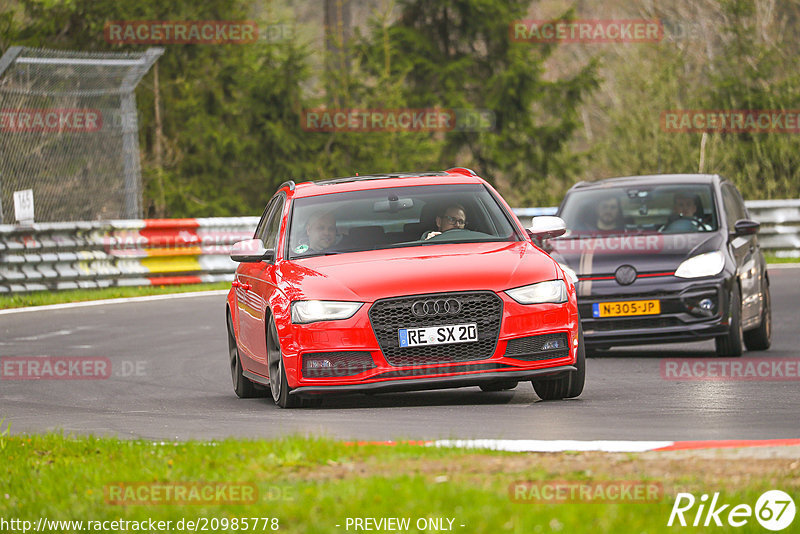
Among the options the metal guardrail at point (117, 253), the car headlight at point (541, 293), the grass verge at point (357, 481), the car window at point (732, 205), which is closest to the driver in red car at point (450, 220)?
the car headlight at point (541, 293)

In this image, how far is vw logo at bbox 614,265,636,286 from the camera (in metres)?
13.7

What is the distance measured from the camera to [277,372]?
10273 mm

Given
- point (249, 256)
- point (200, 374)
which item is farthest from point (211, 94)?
point (249, 256)

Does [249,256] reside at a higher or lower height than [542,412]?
higher

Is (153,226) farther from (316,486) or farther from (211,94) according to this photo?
(316,486)

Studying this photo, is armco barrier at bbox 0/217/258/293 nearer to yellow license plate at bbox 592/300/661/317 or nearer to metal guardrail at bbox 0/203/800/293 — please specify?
metal guardrail at bbox 0/203/800/293

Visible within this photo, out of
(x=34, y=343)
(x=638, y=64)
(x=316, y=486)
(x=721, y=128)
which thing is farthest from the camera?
(x=638, y=64)

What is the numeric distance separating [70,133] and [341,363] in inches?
561

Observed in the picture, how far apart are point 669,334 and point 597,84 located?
26.4 meters

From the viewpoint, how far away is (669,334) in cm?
1354

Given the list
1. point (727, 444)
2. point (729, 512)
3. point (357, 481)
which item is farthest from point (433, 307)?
point (729, 512)

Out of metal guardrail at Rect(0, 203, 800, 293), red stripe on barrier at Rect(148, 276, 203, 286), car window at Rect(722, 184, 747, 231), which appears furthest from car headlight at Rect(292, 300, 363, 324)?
red stripe on barrier at Rect(148, 276, 203, 286)

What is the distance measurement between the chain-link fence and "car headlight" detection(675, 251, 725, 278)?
1175cm

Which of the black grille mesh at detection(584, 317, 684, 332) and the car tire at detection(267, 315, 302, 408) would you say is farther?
the black grille mesh at detection(584, 317, 684, 332)
